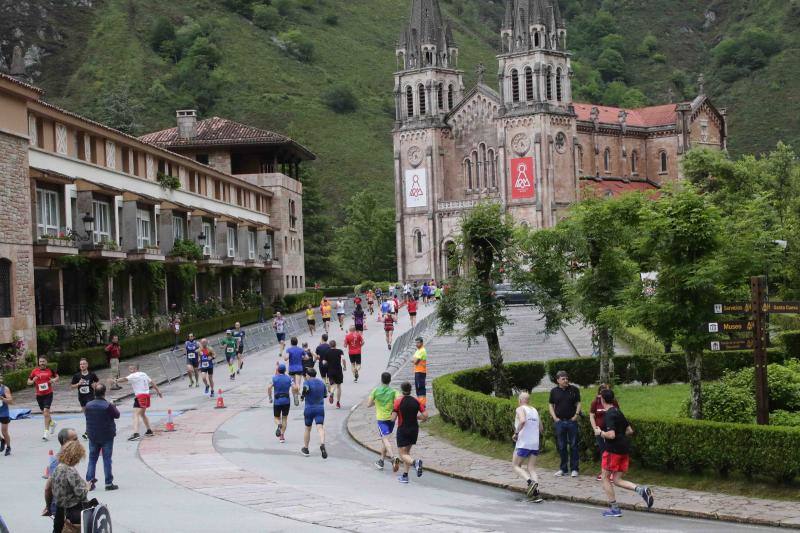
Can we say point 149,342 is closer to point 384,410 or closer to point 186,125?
point 384,410

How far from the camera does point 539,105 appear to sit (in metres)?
97.2

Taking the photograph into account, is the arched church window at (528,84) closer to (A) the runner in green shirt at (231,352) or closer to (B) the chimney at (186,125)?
(B) the chimney at (186,125)

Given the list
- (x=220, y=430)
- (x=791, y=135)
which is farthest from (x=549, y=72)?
(x=220, y=430)

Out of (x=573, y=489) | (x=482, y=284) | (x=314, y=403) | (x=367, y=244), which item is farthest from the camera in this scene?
(x=367, y=244)

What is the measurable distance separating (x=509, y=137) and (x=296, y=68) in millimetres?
64573

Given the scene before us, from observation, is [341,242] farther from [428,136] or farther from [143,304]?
[143,304]

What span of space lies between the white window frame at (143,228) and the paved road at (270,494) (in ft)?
80.3

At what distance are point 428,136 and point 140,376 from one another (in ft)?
267

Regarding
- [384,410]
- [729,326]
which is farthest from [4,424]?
[729,326]

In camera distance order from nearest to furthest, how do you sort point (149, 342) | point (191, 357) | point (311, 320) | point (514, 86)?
1. point (191, 357)
2. point (149, 342)
3. point (311, 320)
4. point (514, 86)

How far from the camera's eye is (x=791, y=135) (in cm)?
14112

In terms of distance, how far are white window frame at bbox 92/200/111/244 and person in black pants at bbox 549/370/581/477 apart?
29138mm

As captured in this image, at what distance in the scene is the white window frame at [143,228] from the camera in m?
49.8

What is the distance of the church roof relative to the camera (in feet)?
233
